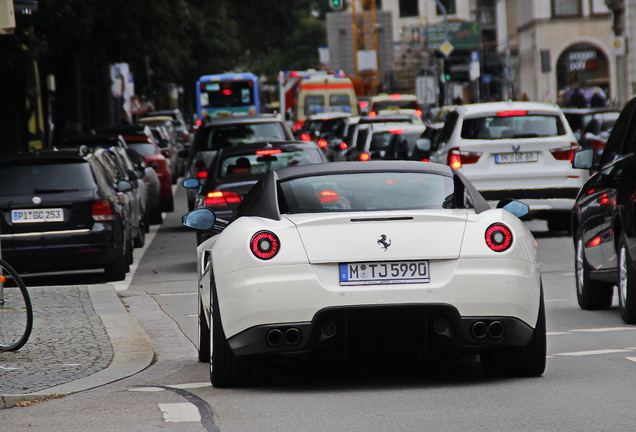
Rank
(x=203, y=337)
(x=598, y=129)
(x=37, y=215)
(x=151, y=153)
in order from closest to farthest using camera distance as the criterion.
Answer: (x=203, y=337), (x=37, y=215), (x=598, y=129), (x=151, y=153)

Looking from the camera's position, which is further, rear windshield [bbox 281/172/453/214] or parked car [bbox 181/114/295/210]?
parked car [bbox 181/114/295/210]

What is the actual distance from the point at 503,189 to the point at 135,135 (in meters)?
13.3

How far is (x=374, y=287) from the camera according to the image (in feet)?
27.5

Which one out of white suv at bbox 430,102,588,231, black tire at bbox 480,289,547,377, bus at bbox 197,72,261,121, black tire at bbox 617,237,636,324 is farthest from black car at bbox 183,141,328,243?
bus at bbox 197,72,261,121

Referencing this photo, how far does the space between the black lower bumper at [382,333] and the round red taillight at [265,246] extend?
1.23ft

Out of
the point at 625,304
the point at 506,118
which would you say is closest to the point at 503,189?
the point at 506,118

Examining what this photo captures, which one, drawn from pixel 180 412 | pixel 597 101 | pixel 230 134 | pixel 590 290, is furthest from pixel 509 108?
pixel 597 101

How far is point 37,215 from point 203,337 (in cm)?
758

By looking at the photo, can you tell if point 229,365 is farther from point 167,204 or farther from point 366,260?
point 167,204

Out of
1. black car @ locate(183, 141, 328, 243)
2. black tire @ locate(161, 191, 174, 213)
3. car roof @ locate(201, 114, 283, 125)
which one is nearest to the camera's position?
black car @ locate(183, 141, 328, 243)

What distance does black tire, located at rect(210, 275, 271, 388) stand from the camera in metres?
8.83

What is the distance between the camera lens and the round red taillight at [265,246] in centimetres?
851

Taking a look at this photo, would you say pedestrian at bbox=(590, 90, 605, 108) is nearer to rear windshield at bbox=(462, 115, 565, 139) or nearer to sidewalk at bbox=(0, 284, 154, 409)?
rear windshield at bbox=(462, 115, 565, 139)

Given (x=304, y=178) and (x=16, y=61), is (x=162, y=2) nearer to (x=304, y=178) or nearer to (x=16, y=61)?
(x=16, y=61)
